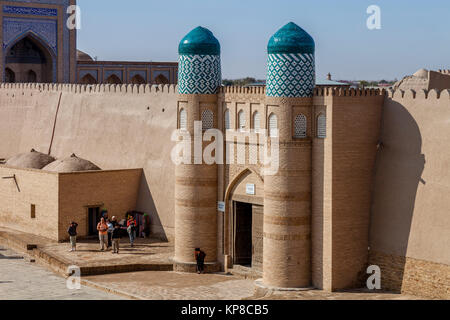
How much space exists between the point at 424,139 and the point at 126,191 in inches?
402

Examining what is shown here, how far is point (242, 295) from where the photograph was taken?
59.9 ft

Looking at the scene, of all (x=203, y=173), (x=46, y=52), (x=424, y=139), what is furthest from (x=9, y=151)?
(x=424, y=139)

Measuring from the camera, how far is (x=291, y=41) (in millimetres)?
17906

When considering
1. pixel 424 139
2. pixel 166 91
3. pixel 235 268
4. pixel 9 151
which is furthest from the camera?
pixel 9 151

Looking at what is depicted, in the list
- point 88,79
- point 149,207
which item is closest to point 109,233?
point 149,207

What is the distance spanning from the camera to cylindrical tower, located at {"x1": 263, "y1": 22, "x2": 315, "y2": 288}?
18.0 metres

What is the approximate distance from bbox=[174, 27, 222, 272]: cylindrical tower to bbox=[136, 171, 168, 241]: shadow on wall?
A: 350 cm

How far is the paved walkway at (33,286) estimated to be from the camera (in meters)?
18.6

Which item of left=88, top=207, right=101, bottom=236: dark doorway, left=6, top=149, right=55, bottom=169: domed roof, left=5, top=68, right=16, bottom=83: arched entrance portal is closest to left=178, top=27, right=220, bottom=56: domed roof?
left=88, top=207, right=101, bottom=236: dark doorway

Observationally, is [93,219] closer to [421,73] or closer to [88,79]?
[421,73]

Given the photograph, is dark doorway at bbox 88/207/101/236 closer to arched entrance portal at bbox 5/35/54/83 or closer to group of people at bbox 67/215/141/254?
group of people at bbox 67/215/141/254

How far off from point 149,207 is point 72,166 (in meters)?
2.55

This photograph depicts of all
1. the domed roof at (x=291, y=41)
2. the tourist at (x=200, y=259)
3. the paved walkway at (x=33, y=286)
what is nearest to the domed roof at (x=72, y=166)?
the paved walkway at (x=33, y=286)

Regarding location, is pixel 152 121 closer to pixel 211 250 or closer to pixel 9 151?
pixel 211 250
